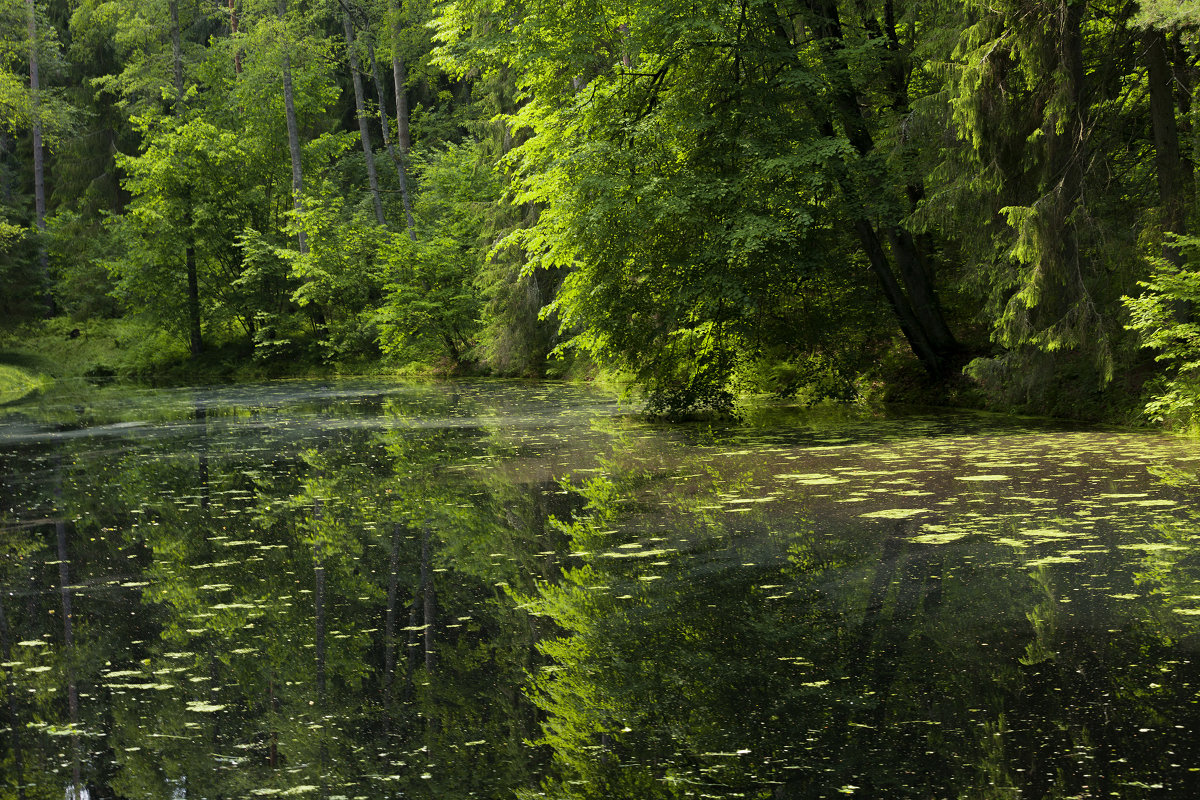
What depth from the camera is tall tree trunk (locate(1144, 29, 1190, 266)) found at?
40.1 ft

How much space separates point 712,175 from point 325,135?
26111 millimetres

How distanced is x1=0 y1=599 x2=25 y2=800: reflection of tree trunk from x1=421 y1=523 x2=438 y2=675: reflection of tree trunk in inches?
68.3

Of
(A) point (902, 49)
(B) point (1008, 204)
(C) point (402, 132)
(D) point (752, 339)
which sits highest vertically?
(C) point (402, 132)

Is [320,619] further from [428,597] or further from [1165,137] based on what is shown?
[1165,137]

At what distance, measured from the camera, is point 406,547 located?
25.4 ft

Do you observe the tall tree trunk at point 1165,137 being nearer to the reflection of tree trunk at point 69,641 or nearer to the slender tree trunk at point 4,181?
the reflection of tree trunk at point 69,641

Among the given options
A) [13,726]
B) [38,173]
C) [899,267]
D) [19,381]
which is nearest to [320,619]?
Result: [13,726]

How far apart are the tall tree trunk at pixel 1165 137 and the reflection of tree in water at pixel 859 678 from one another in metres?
6.74

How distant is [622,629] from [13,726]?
2.89 meters

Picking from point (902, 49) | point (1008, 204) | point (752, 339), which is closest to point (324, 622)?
point (752, 339)

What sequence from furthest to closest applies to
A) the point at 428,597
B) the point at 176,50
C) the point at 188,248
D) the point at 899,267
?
the point at 176,50
the point at 188,248
the point at 899,267
the point at 428,597

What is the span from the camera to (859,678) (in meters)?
4.66

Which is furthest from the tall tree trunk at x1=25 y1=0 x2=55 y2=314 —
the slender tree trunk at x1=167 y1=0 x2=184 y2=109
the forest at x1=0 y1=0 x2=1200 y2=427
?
the forest at x1=0 y1=0 x2=1200 y2=427

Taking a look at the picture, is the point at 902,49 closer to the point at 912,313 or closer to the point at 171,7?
the point at 912,313
